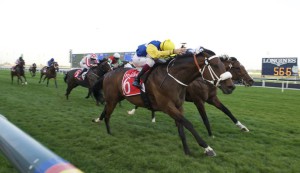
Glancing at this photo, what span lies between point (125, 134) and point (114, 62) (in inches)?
196

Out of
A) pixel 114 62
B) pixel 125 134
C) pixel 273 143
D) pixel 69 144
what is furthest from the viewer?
pixel 114 62

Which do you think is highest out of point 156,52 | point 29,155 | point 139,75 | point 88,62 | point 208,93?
point 156,52

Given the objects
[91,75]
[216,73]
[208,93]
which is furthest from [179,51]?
[91,75]

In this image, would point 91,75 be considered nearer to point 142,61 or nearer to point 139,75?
point 142,61

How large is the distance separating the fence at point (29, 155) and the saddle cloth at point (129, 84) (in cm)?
420

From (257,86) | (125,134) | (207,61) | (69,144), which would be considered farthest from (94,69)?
(257,86)

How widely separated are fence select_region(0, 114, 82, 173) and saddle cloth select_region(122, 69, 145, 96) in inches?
165

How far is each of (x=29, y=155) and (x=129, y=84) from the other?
4638 mm

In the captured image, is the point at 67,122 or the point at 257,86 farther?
the point at 257,86

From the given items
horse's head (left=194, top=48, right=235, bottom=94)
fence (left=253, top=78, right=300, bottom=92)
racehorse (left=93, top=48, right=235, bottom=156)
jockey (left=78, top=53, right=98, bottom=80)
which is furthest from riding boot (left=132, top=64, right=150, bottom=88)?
fence (left=253, top=78, right=300, bottom=92)

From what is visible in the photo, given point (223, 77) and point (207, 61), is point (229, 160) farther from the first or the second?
point (207, 61)

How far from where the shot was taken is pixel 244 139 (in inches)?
234

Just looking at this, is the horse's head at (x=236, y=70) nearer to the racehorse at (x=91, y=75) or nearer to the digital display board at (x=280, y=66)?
the racehorse at (x=91, y=75)

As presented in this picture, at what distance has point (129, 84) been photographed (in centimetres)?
575
